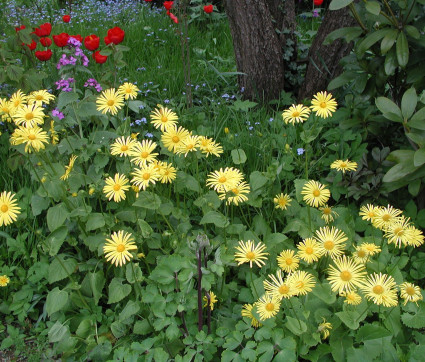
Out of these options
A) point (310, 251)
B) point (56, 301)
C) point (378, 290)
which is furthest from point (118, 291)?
point (378, 290)

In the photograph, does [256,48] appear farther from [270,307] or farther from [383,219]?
[270,307]

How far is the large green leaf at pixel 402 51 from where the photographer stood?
1906 millimetres

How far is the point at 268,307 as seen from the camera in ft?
4.85

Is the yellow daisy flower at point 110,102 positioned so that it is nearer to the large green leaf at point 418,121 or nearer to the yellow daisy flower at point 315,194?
the yellow daisy flower at point 315,194

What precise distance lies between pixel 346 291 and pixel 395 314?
30cm

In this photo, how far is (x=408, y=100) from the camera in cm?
187

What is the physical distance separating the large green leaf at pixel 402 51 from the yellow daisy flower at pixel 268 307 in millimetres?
1091

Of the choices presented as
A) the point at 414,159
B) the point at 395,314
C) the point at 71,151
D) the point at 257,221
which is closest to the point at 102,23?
the point at 71,151

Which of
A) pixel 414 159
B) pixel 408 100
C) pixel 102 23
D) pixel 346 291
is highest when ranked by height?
pixel 408 100

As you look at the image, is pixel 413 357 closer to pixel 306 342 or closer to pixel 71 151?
pixel 306 342

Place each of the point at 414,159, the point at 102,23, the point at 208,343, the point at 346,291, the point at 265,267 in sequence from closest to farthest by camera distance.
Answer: the point at 346,291 < the point at 208,343 < the point at 414,159 < the point at 265,267 < the point at 102,23

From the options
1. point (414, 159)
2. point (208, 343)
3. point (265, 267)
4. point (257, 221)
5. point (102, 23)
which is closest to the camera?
point (208, 343)

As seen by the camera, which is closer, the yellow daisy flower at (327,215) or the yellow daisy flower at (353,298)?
the yellow daisy flower at (353,298)

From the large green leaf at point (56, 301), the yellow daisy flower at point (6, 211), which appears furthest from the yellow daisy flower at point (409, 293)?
the yellow daisy flower at point (6, 211)
